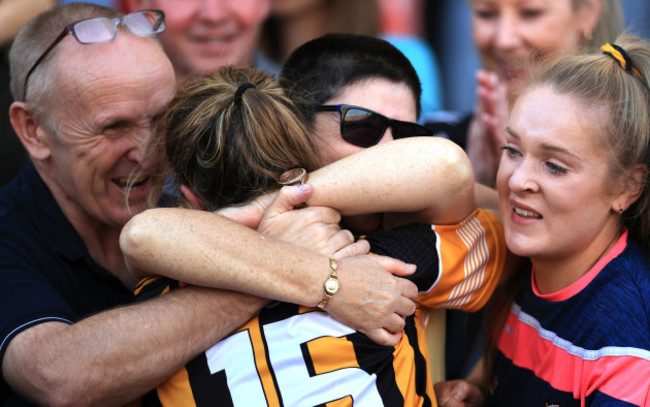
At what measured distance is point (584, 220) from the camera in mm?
1938

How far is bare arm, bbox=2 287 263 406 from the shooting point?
178cm

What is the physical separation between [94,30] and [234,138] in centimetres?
91

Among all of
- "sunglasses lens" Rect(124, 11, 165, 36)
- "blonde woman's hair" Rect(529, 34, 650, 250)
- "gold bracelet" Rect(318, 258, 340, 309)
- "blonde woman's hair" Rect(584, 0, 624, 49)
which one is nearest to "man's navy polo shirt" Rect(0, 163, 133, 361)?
"sunglasses lens" Rect(124, 11, 165, 36)

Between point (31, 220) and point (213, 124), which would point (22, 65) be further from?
point (213, 124)

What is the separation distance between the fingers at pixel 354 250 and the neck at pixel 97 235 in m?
0.97

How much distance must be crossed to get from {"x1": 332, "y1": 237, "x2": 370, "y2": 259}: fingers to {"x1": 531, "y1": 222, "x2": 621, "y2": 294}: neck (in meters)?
0.54

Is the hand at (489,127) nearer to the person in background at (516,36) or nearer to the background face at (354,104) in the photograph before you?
the person in background at (516,36)

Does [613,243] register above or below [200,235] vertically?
below

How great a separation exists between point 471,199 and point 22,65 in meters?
1.62

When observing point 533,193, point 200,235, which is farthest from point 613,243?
point 200,235

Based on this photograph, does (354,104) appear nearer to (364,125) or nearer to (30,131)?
(364,125)

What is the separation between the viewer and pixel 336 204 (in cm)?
195

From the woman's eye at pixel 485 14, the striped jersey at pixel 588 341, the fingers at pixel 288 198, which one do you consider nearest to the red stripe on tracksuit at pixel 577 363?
the striped jersey at pixel 588 341

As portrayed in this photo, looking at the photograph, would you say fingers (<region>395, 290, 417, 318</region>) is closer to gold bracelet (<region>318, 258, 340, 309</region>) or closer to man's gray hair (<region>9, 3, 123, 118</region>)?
gold bracelet (<region>318, 258, 340, 309</region>)
